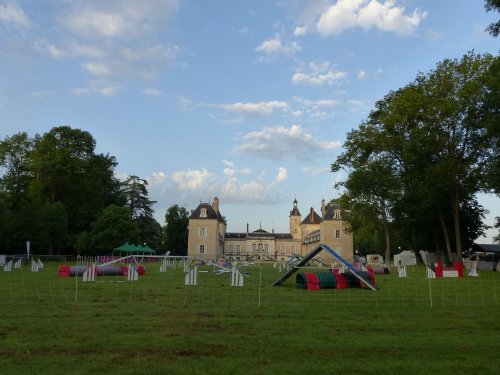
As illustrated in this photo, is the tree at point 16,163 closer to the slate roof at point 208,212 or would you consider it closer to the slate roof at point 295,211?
the slate roof at point 208,212

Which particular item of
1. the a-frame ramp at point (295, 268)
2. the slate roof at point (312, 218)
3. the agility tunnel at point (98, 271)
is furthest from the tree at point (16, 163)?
the slate roof at point (312, 218)

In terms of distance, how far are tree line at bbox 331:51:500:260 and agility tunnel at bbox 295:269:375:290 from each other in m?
12.7

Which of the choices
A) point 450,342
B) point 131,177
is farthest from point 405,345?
point 131,177

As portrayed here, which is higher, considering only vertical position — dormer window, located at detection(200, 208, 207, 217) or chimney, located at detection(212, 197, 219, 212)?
chimney, located at detection(212, 197, 219, 212)

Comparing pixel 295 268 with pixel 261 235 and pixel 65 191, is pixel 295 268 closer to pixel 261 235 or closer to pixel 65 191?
pixel 65 191

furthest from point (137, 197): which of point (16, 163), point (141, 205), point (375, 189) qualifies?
point (375, 189)

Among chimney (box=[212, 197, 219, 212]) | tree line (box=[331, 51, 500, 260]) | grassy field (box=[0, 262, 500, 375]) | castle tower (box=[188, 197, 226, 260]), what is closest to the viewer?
grassy field (box=[0, 262, 500, 375])

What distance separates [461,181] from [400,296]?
2337cm

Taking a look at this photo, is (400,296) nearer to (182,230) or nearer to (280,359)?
(280,359)

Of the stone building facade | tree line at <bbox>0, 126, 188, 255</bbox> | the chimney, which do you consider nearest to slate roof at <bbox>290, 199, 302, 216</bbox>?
the stone building facade

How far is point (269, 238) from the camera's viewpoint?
102688 millimetres

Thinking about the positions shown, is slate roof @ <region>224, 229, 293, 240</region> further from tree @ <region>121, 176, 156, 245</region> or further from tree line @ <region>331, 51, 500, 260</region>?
tree line @ <region>331, 51, 500, 260</region>

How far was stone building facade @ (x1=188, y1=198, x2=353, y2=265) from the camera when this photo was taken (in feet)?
250

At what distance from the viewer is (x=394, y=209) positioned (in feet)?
137
